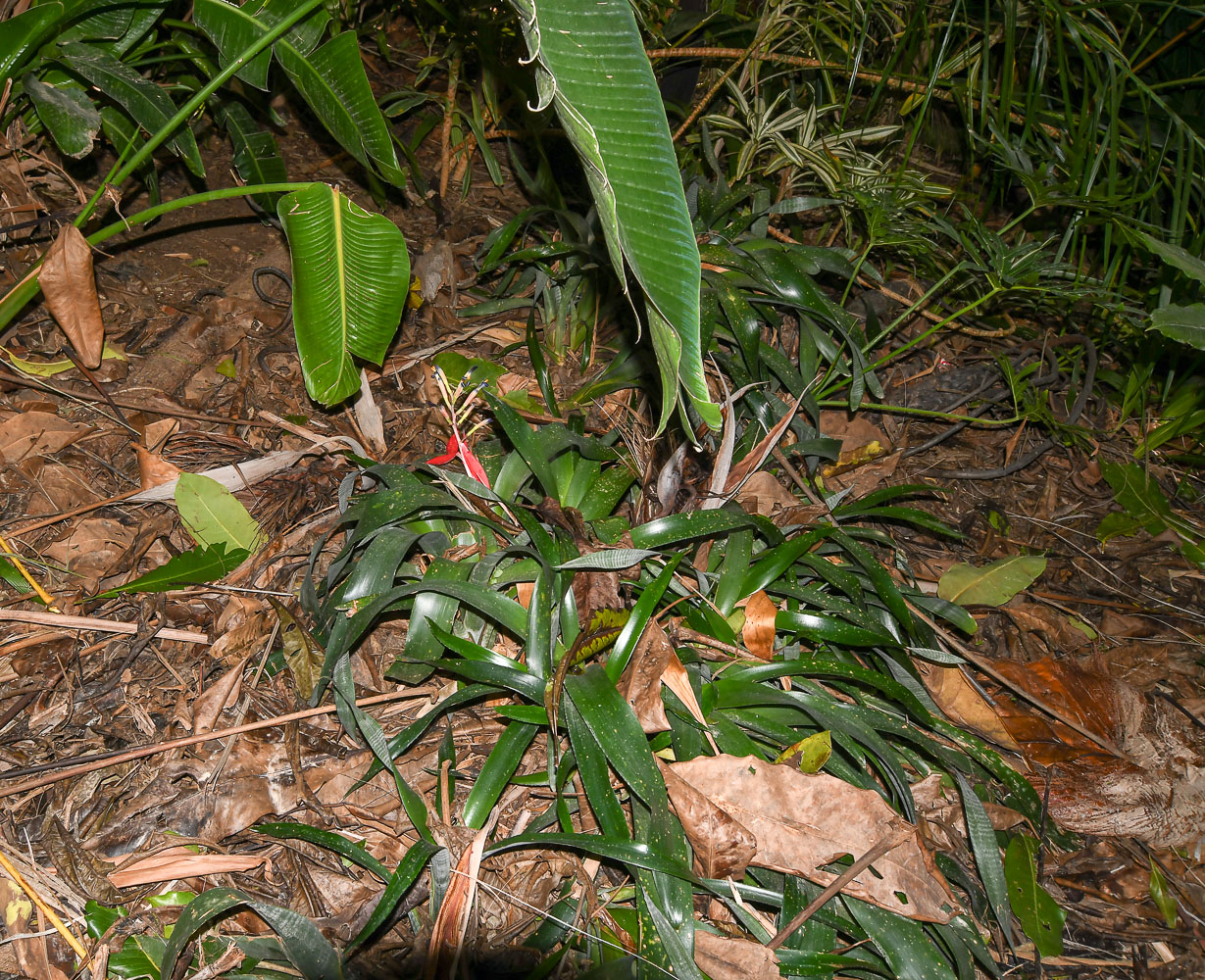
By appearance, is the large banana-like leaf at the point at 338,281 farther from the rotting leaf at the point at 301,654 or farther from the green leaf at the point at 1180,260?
the green leaf at the point at 1180,260

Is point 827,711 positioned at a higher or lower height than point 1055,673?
higher

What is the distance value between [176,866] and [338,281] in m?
1.06

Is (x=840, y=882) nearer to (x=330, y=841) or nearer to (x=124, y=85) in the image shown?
(x=330, y=841)

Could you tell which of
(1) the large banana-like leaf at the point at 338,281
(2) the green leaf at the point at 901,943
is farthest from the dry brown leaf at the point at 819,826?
(1) the large banana-like leaf at the point at 338,281

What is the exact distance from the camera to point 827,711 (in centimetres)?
127

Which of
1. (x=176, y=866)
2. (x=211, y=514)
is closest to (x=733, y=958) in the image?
(x=176, y=866)

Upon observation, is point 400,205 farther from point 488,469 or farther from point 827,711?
point 827,711

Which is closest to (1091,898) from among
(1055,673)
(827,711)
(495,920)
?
(1055,673)

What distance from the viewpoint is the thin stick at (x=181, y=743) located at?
1181 mm

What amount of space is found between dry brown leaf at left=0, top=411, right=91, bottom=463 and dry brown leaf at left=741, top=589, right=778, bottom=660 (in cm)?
144

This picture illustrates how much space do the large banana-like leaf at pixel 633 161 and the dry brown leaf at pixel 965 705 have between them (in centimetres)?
102

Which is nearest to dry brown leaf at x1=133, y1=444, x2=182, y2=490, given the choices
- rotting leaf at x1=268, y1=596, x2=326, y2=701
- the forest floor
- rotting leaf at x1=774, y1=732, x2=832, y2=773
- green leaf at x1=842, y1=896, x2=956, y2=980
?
the forest floor

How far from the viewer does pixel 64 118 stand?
1555 millimetres

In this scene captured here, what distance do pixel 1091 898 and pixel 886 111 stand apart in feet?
7.58
